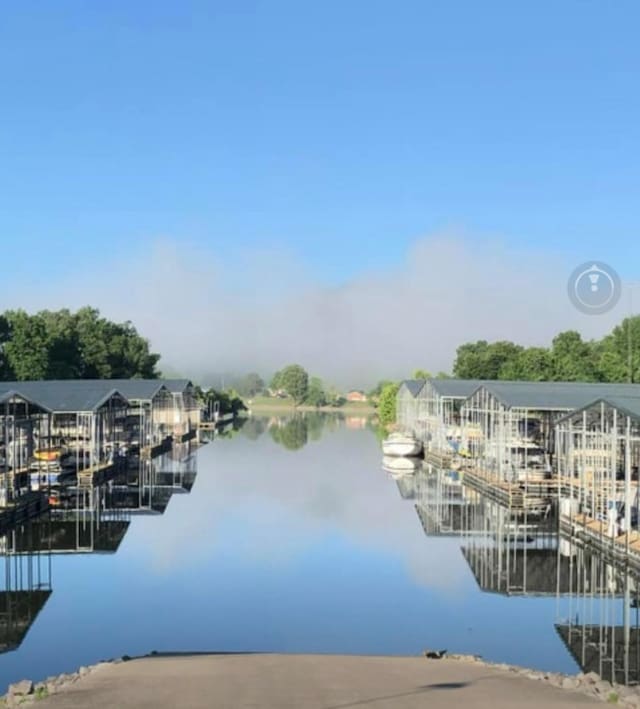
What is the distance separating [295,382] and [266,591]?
142 metres

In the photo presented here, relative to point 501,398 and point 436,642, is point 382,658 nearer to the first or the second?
point 436,642

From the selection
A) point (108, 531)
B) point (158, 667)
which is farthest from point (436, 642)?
point (108, 531)

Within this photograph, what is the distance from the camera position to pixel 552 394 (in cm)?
3291


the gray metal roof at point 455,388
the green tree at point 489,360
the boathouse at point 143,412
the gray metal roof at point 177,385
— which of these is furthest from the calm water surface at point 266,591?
the green tree at point 489,360

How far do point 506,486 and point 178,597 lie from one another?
15369 millimetres

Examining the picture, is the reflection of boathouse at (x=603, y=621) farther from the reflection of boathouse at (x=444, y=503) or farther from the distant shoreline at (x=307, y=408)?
the distant shoreline at (x=307, y=408)

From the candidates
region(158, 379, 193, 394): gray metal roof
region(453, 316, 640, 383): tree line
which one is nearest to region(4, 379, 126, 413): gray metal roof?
region(158, 379, 193, 394): gray metal roof

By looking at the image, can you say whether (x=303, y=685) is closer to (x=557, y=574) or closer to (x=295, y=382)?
(x=557, y=574)

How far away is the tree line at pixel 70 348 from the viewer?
5816cm

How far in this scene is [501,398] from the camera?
32.1m

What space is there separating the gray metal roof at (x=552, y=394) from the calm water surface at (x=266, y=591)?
5.69m

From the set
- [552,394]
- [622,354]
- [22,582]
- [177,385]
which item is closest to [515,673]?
[22,582]

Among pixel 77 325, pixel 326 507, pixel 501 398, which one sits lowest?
pixel 326 507

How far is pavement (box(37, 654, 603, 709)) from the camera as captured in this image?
8852mm
